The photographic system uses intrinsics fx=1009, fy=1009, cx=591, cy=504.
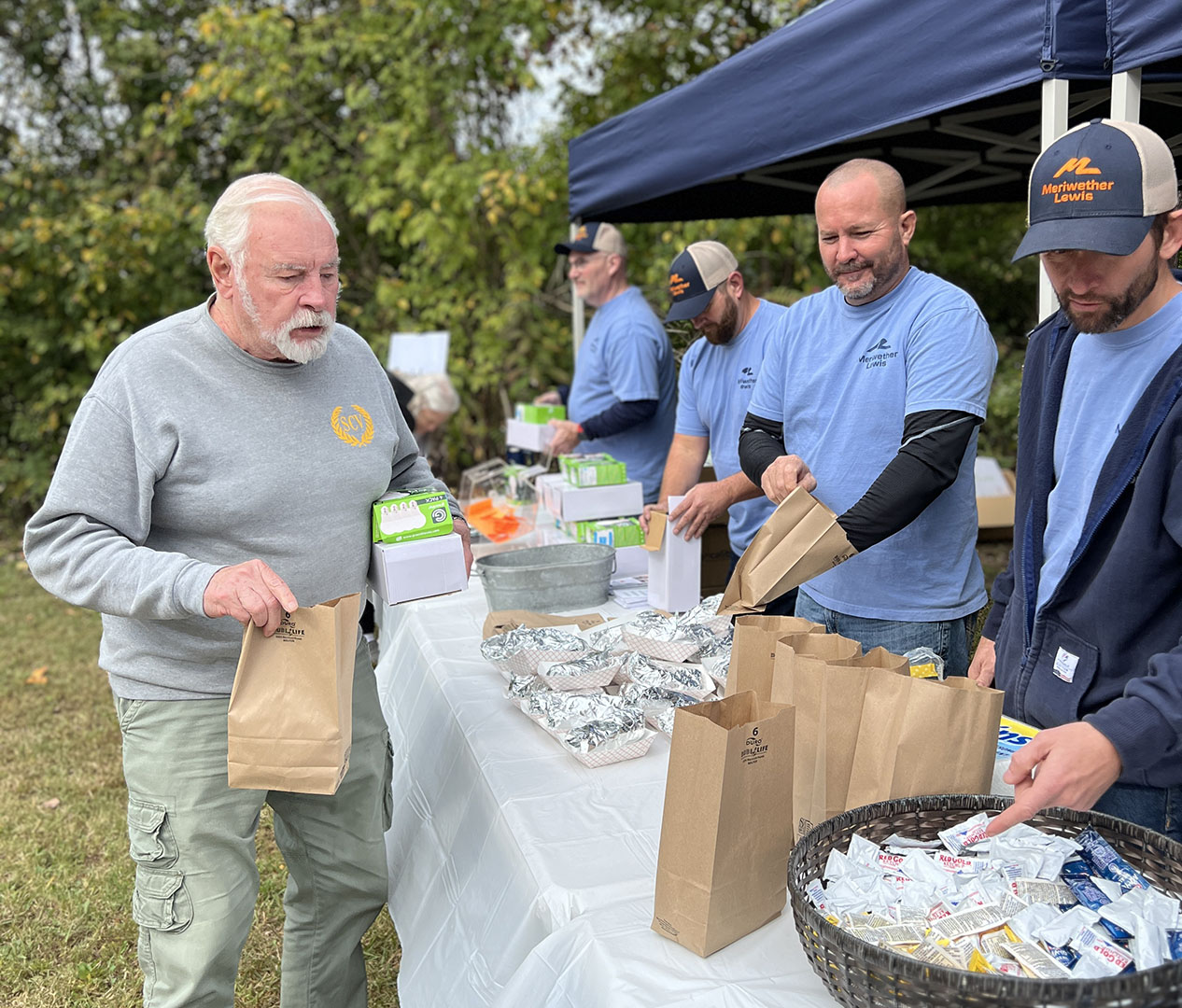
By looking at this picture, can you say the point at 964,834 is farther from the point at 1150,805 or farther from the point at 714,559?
the point at 714,559

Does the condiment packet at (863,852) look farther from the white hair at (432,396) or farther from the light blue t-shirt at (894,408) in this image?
the white hair at (432,396)

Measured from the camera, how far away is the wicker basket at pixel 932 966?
85 centimetres

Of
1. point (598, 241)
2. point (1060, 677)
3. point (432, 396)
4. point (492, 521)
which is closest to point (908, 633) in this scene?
point (1060, 677)

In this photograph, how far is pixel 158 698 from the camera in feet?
5.55

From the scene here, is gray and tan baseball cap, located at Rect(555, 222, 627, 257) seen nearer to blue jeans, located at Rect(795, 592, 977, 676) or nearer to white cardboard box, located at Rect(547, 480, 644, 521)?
white cardboard box, located at Rect(547, 480, 644, 521)

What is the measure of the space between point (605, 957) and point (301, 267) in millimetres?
1158

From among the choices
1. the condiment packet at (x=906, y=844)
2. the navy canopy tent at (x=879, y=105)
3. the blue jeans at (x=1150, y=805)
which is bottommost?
the blue jeans at (x=1150, y=805)

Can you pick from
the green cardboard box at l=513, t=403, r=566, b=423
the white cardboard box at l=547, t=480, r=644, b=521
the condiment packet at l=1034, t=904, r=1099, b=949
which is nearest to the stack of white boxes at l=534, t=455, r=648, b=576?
the white cardboard box at l=547, t=480, r=644, b=521

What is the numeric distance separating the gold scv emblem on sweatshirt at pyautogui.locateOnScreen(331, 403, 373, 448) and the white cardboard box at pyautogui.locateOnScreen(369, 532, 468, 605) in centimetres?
19

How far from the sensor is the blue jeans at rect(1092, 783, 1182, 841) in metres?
1.37

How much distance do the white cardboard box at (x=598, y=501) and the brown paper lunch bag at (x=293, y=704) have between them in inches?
56.3

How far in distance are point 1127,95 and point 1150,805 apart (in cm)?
138

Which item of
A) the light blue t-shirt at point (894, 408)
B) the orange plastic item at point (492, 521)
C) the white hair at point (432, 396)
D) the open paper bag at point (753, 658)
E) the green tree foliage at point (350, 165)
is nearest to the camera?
the open paper bag at point (753, 658)

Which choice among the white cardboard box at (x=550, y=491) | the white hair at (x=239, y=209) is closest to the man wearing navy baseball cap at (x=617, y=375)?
the white cardboard box at (x=550, y=491)
